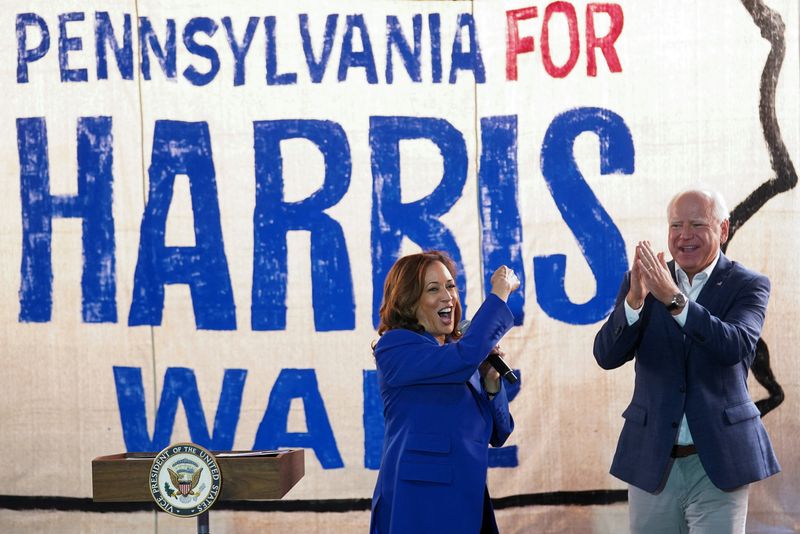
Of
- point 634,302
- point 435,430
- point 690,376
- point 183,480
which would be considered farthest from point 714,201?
point 183,480

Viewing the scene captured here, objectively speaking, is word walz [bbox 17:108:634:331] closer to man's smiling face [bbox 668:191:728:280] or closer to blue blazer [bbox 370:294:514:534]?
man's smiling face [bbox 668:191:728:280]

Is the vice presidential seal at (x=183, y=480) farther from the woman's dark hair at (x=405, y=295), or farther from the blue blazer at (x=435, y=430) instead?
the woman's dark hair at (x=405, y=295)

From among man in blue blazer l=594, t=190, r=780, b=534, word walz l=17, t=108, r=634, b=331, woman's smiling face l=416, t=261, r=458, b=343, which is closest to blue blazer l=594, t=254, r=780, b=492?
man in blue blazer l=594, t=190, r=780, b=534

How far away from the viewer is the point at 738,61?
4.11m

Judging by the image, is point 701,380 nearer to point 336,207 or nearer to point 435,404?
point 435,404

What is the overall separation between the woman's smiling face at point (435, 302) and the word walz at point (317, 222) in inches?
47.7

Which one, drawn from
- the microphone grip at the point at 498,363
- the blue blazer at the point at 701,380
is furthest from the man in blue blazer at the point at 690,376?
the microphone grip at the point at 498,363

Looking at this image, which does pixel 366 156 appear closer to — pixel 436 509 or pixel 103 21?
pixel 103 21

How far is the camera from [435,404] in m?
2.81

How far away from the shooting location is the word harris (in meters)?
4.12

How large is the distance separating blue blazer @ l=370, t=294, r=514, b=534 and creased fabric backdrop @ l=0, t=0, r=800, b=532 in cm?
131

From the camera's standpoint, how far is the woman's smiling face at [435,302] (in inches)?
115

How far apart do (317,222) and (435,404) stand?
153 cm

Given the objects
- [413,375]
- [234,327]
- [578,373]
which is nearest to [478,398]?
[413,375]
